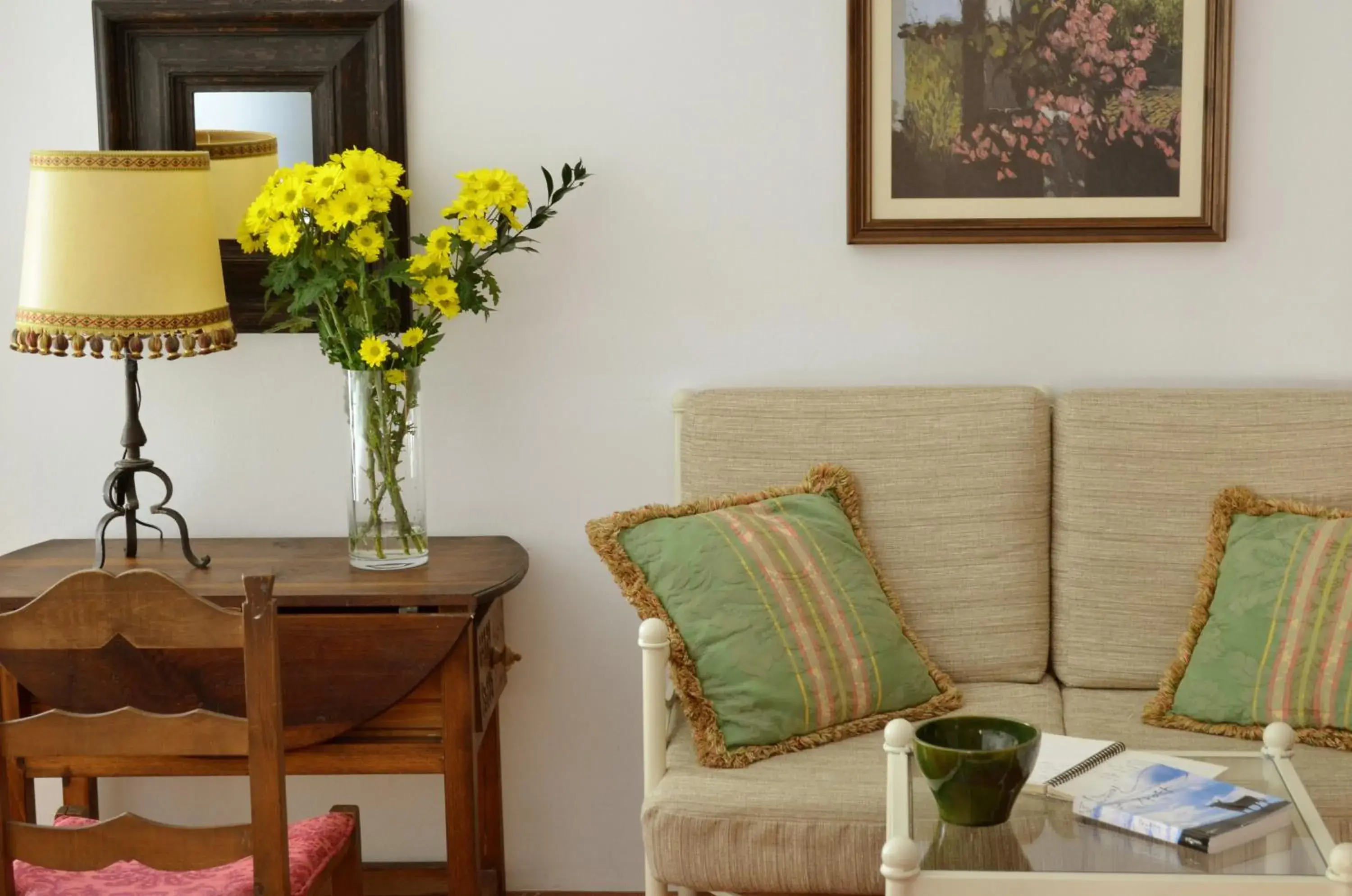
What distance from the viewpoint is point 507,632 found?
2787 millimetres

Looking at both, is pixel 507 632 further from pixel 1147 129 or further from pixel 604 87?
pixel 1147 129

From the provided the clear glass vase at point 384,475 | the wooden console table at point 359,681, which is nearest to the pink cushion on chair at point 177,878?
the wooden console table at point 359,681

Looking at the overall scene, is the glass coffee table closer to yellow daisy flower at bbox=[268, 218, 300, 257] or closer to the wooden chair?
the wooden chair

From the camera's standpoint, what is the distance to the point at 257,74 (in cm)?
264

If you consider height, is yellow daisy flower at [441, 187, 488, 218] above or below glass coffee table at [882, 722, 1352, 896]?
above

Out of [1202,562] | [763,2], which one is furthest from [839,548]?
[763,2]

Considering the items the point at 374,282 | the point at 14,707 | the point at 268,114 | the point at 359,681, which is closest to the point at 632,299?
the point at 374,282

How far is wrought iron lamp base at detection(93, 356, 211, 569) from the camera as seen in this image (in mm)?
2494

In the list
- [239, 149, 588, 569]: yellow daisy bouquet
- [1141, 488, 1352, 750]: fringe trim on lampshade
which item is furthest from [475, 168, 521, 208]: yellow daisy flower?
[1141, 488, 1352, 750]: fringe trim on lampshade

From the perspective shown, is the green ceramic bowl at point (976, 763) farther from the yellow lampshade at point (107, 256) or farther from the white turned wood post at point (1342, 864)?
the yellow lampshade at point (107, 256)

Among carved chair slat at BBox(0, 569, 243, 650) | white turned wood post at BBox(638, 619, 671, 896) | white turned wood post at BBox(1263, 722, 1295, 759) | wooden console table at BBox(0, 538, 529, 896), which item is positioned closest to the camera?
carved chair slat at BBox(0, 569, 243, 650)

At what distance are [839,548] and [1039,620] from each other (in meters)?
0.40

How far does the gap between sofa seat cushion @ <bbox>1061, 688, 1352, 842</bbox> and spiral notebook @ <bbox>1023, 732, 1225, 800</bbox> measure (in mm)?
189

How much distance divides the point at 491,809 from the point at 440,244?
1.04 metres
